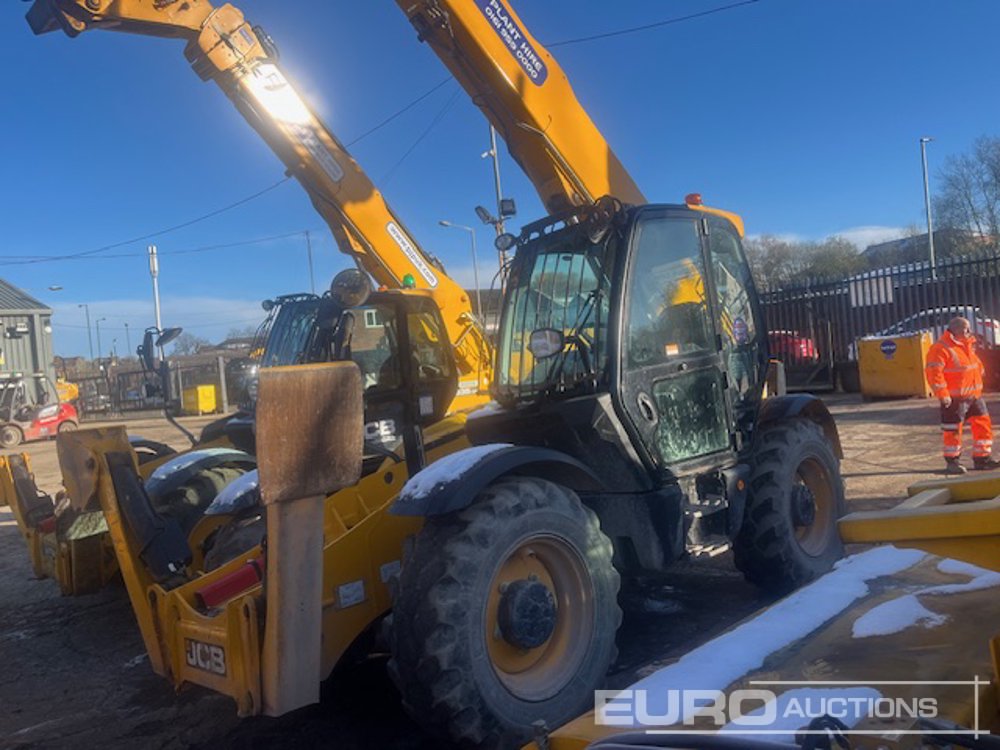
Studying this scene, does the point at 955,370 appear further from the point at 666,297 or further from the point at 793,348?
the point at 793,348

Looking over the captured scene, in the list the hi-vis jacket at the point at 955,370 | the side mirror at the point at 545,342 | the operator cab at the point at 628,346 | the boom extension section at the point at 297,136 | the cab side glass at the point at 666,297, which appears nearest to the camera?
the side mirror at the point at 545,342

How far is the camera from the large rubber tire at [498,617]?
3270mm

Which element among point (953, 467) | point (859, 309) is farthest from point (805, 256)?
point (953, 467)

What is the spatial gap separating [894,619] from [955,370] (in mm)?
7411

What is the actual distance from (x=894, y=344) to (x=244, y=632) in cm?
1427

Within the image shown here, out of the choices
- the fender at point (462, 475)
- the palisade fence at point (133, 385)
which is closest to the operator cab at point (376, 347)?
the fender at point (462, 475)

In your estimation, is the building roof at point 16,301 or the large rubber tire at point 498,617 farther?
the building roof at point 16,301

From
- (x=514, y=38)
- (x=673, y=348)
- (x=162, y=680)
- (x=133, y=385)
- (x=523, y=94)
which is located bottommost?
(x=162, y=680)

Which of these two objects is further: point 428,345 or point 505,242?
point 428,345

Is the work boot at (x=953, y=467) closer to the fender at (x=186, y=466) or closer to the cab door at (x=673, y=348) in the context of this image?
the cab door at (x=673, y=348)

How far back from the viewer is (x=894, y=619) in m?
2.49

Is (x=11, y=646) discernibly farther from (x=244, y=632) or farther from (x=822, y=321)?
(x=822, y=321)

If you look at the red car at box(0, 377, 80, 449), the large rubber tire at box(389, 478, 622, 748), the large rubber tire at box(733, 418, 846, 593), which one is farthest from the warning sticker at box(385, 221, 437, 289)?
the red car at box(0, 377, 80, 449)

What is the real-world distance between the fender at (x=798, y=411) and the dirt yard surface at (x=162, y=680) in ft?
3.87
